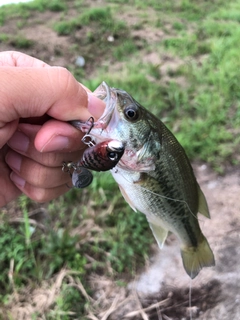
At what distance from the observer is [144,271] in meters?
2.77

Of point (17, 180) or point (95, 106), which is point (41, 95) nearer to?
point (95, 106)

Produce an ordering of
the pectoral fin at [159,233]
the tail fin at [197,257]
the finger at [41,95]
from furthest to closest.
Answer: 1. the tail fin at [197,257]
2. the pectoral fin at [159,233]
3. the finger at [41,95]

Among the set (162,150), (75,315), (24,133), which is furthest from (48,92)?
(75,315)

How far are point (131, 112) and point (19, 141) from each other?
525mm

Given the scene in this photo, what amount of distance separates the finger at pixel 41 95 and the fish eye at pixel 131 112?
0.19 meters

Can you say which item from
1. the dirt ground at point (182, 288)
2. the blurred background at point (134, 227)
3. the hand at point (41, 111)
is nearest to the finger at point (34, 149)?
the hand at point (41, 111)

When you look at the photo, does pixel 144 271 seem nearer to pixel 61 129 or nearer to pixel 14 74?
pixel 61 129

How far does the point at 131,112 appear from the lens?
1515 mm

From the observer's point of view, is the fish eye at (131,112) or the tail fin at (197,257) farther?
the tail fin at (197,257)

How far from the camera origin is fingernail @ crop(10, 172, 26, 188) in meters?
1.88

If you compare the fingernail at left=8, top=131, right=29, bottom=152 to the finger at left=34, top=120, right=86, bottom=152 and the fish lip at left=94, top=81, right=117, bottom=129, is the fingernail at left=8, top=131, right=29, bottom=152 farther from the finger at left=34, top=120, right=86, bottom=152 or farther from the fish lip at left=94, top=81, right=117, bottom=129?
the fish lip at left=94, top=81, right=117, bottom=129

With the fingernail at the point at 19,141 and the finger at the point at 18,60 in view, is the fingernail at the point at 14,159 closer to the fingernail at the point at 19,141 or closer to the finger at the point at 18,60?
the fingernail at the point at 19,141

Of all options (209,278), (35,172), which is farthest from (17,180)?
(209,278)

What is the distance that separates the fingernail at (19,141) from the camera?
1589mm
